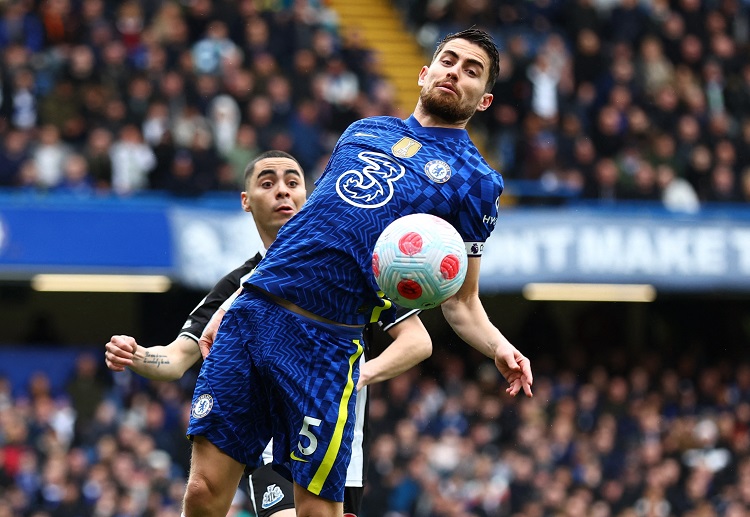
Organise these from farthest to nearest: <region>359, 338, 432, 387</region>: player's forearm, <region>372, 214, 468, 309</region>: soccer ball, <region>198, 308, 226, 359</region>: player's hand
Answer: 1. <region>359, 338, 432, 387</region>: player's forearm
2. <region>198, 308, 226, 359</region>: player's hand
3. <region>372, 214, 468, 309</region>: soccer ball

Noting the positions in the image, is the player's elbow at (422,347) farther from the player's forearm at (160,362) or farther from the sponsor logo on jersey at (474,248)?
the player's forearm at (160,362)

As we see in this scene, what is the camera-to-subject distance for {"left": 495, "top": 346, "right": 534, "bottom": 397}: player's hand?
6.04 m

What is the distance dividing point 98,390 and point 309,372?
11088 mm

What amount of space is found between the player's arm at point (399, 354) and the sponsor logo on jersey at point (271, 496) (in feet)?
2.27

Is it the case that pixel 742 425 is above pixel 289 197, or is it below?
below

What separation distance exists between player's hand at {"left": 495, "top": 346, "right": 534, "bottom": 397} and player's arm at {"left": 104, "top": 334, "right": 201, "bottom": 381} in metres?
1.65

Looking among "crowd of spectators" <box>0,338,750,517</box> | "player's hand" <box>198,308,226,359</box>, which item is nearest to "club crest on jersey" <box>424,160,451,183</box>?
"player's hand" <box>198,308,226,359</box>

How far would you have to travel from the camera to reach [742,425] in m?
19.3

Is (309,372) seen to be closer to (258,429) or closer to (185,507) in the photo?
(258,429)

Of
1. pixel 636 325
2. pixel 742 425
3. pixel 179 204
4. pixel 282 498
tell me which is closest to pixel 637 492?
pixel 742 425

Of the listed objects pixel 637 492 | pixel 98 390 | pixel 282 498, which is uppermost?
pixel 282 498

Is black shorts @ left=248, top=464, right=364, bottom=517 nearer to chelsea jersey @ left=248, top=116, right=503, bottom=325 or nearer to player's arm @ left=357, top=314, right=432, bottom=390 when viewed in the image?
player's arm @ left=357, top=314, right=432, bottom=390

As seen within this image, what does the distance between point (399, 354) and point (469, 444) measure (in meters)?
10.2

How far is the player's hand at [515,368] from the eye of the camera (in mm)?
6039
